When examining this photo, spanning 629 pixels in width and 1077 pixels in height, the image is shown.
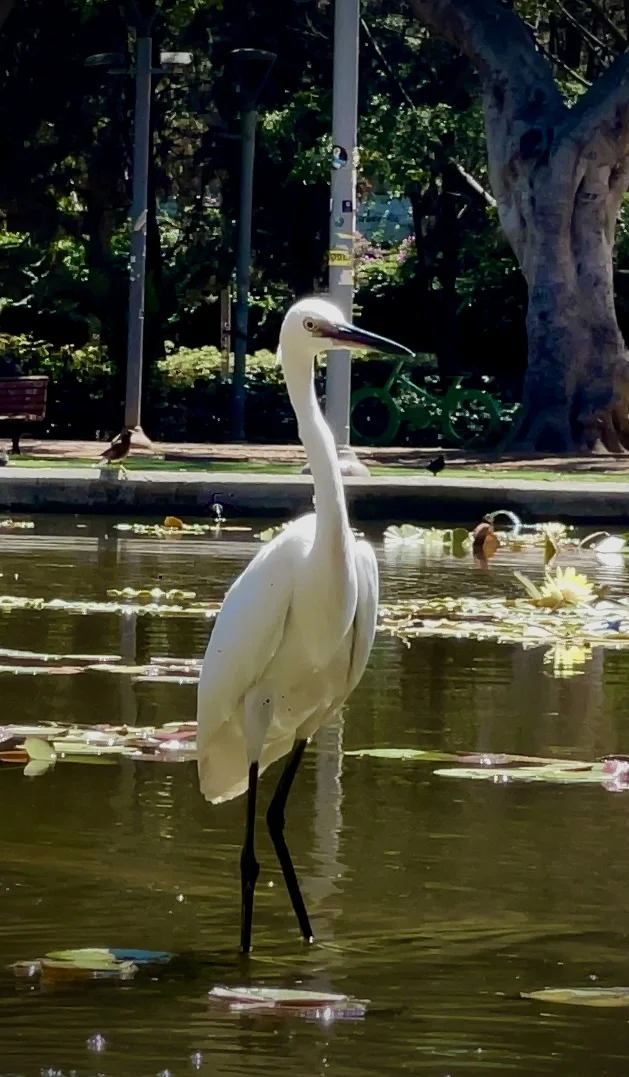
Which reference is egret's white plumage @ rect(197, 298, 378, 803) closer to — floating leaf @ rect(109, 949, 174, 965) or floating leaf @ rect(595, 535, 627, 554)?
floating leaf @ rect(109, 949, 174, 965)

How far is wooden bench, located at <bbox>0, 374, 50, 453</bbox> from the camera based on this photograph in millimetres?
22578

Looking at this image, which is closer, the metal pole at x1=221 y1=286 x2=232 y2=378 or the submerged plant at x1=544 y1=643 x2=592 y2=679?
the submerged plant at x1=544 y1=643 x2=592 y2=679

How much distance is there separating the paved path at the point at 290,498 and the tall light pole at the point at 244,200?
1034cm

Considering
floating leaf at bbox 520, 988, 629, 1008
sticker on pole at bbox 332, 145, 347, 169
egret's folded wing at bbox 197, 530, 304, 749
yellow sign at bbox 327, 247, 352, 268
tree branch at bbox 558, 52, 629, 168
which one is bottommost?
floating leaf at bbox 520, 988, 629, 1008

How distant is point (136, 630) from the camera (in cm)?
995

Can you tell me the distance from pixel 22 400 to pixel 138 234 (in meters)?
2.07

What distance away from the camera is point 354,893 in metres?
5.44

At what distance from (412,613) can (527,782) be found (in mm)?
3774

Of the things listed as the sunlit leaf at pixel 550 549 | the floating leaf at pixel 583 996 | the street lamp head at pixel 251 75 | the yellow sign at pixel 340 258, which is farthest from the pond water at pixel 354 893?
the street lamp head at pixel 251 75

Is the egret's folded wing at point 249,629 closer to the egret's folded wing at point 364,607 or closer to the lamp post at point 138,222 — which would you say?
the egret's folded wing at point 364,607

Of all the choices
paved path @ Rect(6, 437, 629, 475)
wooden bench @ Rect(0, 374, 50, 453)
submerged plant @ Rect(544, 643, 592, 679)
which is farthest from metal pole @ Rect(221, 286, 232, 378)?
submerged plant @ Rect(544, 643, 592, 679)

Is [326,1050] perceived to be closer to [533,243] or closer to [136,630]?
[136,630]

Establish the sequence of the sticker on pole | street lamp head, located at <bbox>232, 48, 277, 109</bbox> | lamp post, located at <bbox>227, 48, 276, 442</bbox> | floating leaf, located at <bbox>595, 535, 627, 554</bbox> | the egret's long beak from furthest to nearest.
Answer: lamp post, located at <bbox>227, 48, 276, 442</bbox>
street lamp head, located at <bbox>232, 48, 277, 109</bbox>
the sticker on pole
floating leaf, located at <bbox>595, 535, 627, 554</bbox>
the egret's long beak

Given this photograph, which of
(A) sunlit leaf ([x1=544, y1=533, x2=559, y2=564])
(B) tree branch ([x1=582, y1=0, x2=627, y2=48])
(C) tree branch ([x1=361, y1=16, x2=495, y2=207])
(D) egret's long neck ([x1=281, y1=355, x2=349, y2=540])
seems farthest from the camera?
(C) tree branch ([x1=361, y1=16, x2=495, y2=207])
